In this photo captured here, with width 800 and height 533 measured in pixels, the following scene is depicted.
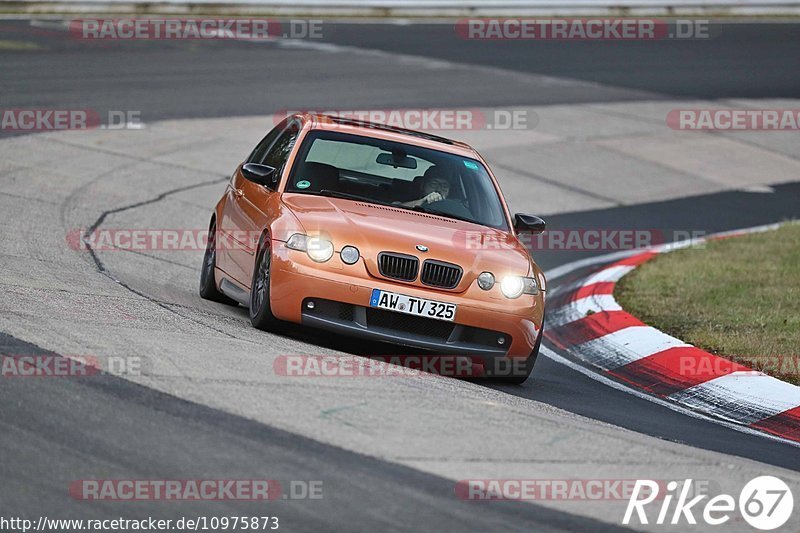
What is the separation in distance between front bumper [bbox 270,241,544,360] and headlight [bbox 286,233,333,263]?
43 millimetres

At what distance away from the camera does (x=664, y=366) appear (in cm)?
990

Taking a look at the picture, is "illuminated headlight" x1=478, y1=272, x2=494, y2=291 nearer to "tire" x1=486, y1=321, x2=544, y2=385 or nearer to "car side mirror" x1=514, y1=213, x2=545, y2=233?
"tire" x1=486, y1=321, x2=544, y2=385

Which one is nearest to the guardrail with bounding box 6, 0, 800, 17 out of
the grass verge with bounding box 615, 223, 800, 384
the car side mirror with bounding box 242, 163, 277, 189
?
the grass verge with bounding box 615, 223, 800, 384

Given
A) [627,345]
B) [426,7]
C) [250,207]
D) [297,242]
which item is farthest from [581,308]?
[426,7]

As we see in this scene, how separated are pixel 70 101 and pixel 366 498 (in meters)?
14.2

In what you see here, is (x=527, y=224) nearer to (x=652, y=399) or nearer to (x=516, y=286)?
(x=516, y=286)

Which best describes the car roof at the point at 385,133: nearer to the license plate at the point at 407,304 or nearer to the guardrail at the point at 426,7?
the license plate at the point at 407,304

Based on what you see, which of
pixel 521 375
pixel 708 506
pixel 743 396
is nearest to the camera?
pixel 708 506

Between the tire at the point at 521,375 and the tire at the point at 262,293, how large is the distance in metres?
1.51

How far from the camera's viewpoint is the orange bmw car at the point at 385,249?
27.2ft

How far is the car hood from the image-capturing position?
27.7ft

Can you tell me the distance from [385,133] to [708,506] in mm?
4896

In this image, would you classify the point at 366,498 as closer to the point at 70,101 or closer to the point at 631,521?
the point at 631,521

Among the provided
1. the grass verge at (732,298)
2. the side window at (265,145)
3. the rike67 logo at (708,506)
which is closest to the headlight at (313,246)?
the side window at (265,145)
